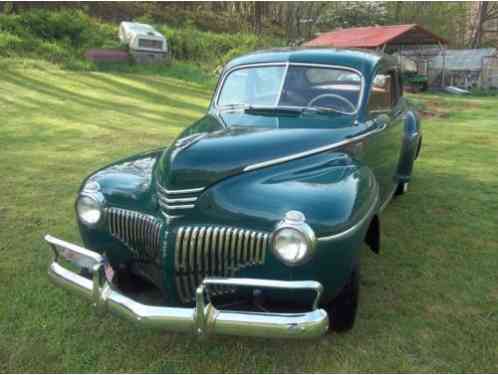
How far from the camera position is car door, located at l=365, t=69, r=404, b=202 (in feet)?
10.7

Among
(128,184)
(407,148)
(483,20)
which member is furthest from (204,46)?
(483,20)

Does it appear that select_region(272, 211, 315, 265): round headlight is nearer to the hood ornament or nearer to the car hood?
the car hood

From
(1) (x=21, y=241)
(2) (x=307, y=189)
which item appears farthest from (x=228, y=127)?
(1) (x=21, y=241)

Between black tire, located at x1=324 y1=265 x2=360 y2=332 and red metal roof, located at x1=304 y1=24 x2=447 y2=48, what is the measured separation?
16.0 metres

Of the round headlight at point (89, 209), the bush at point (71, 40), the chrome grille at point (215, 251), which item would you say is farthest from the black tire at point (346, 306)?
the bush at point (71, 40)

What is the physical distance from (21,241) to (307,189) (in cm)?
260

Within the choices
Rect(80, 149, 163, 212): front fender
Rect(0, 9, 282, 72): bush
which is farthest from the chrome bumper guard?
Rect(0, 9, 282, 72): bush

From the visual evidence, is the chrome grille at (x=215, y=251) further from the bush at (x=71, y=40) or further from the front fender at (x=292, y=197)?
the bush at (x=71, y=40)

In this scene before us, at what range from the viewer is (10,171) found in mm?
5352

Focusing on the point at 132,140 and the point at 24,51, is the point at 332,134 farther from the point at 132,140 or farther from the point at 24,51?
the point at 24,51

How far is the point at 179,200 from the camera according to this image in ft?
7.36

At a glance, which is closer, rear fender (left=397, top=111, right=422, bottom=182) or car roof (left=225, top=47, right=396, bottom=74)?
car roof (left=225, top=47, right=396, bottom=74)

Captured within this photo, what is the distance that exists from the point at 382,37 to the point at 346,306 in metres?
17.2

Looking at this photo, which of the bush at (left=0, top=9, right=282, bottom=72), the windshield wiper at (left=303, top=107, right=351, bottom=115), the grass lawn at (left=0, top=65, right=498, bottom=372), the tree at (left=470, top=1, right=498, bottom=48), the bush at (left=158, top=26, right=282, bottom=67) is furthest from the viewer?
the tree at (left=470, top=1, right=498, bottom=48)
